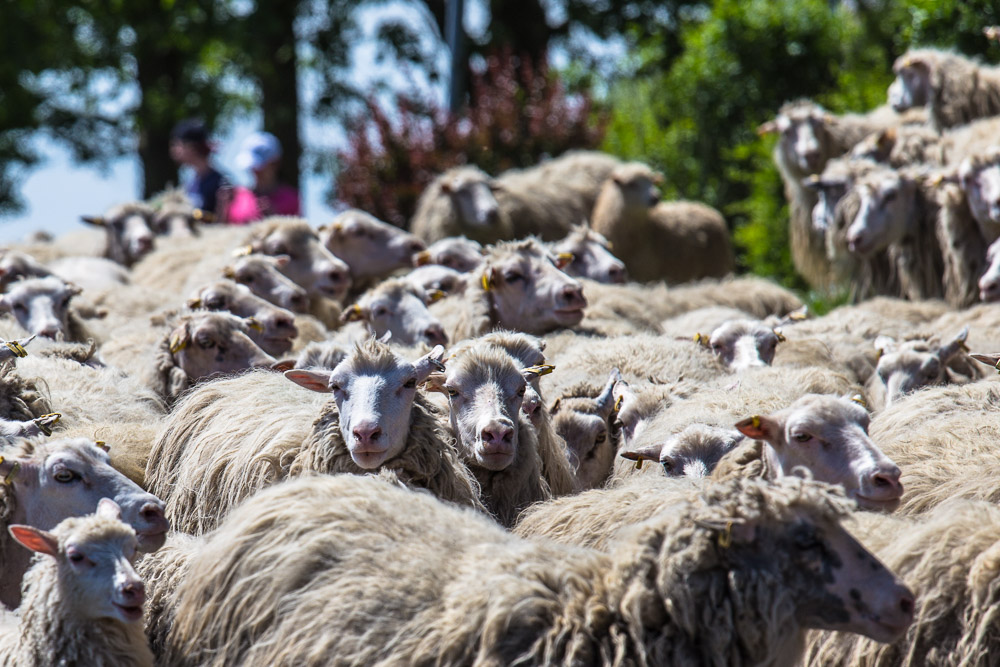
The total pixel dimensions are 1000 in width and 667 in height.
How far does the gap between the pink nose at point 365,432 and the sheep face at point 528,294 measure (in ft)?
10.00

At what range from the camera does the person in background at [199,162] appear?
1172 centimetres

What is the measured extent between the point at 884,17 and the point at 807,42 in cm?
237

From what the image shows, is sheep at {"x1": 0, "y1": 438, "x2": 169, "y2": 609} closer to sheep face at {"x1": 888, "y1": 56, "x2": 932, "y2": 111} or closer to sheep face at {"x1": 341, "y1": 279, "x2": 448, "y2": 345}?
sheep face at {"x1": 341, "y1": 279, "x2": 448, "y2": 345}

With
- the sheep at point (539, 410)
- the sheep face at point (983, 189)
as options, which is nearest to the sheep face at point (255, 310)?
the sheep at point (539, 410)

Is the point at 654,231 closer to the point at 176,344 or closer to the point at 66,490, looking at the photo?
the point at 176,344


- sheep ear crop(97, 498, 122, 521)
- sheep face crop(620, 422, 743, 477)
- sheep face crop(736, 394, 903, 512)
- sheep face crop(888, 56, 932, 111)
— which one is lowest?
sheep face crop(620, 422, 743, 477)

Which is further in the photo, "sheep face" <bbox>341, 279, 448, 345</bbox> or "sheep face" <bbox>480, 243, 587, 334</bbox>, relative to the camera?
"sheep face" <bbox>480, 243, 587, 334</bbox>

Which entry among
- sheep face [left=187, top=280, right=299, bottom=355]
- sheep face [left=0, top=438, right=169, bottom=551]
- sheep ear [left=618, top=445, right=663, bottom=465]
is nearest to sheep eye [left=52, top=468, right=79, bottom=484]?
sheep face [left=0, top=438, right=169, bottom=551]

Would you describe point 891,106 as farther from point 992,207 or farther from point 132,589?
point 132,589

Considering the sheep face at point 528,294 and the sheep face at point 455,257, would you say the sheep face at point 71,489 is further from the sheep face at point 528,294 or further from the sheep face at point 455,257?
the sheep face at point 455,257

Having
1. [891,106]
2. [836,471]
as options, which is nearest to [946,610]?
[836,471]

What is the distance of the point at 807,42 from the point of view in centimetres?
1434

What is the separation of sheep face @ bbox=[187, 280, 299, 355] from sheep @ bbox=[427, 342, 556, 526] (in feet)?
6.18

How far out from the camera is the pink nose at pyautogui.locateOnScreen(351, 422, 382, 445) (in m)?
4.46
